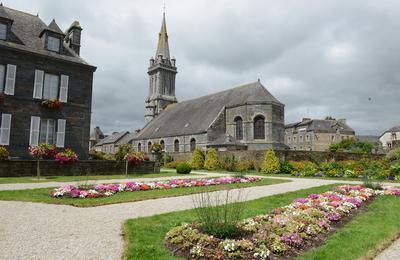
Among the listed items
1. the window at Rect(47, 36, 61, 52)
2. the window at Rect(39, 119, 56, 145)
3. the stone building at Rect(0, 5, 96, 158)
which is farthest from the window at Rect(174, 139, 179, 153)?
the window at Rect(47, 36, 61, 52)

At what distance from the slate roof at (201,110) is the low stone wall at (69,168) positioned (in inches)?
668

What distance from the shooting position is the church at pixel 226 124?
32.8 metres

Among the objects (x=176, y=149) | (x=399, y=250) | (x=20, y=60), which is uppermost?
(x=20, y=60)

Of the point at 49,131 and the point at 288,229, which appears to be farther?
the point at 49,131

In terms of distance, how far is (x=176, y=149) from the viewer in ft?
129

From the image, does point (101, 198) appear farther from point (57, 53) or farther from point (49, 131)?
point (57, 53)

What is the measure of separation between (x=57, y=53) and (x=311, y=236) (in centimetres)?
1956

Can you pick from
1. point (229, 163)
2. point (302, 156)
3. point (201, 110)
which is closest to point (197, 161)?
point (229, 163)

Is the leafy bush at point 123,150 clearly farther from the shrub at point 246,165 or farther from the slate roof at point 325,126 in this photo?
the slate roof at point 325,126

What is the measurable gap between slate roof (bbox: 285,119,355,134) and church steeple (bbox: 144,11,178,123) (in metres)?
27.1

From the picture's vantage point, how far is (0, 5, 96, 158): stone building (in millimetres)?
17141

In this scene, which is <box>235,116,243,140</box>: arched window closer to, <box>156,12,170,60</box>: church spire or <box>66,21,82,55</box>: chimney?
<box>66,21,82,55</box>: chimney

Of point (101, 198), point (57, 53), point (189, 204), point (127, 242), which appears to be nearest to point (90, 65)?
point (57, 53)

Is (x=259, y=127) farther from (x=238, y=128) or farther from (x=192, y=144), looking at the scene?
(x=192, y=144)
